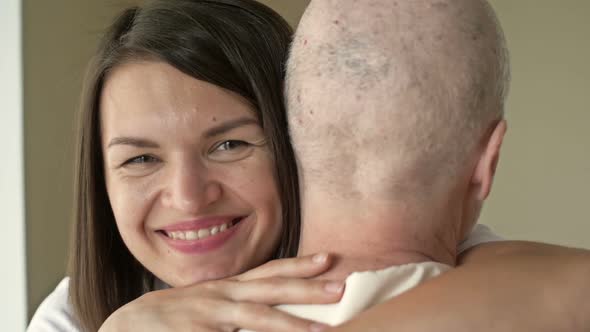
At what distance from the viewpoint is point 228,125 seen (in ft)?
3.58

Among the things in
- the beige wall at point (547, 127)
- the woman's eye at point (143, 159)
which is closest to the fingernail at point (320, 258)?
the woman's eye at point (143, 159)

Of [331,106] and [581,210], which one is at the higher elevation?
[331,106]

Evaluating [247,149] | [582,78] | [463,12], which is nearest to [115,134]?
[247,149]

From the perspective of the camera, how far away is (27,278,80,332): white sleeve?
1.43m

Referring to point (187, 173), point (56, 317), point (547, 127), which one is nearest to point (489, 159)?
point (187, 173)

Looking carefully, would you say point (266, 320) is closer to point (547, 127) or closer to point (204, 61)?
point (204, 61)

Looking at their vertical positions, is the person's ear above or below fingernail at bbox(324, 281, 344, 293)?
above

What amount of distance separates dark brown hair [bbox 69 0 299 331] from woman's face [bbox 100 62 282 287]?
22 mm

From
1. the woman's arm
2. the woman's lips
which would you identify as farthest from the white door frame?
the woman's arm

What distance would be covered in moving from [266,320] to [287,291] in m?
0.04

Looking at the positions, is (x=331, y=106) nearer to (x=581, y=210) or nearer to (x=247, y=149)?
(x=247, y=149)

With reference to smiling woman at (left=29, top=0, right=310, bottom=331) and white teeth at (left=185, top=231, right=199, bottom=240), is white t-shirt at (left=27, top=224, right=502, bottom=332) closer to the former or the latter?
smiling woman at (left=29, top=0, right=310, bottom=331)

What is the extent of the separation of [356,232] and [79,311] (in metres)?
0.88

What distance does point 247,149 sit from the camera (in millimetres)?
1117
